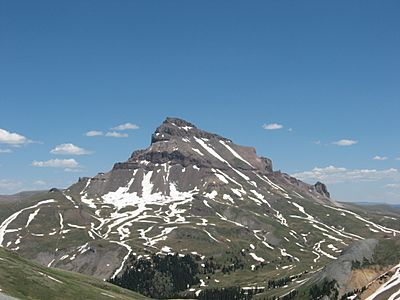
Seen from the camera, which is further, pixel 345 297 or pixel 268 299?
pixel 268 299

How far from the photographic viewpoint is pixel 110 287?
181 m

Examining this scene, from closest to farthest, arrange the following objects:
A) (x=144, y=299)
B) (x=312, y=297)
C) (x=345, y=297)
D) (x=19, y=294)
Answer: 1. (x=19, y=294)
2. (x=345, y=297)
3. (x=312, y=297)
4. (x=144, y=299)

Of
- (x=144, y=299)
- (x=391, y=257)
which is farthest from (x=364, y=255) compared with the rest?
(x=144, y=299)

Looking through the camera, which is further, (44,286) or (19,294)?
(44,286)

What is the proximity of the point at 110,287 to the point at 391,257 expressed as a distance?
99.9m

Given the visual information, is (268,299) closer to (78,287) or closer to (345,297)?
(345,297)

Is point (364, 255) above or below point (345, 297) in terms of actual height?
above

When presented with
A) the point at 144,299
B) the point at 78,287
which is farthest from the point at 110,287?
the point at 78,287

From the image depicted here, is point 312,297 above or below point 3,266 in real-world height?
below

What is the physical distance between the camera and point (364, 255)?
162 metres

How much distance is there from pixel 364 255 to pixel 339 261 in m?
8.78

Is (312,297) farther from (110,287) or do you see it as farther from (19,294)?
(19,294)

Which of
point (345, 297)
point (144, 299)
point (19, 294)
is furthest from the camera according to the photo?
point (144, 299)

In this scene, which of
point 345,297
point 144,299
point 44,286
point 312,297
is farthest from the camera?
point 144,299
